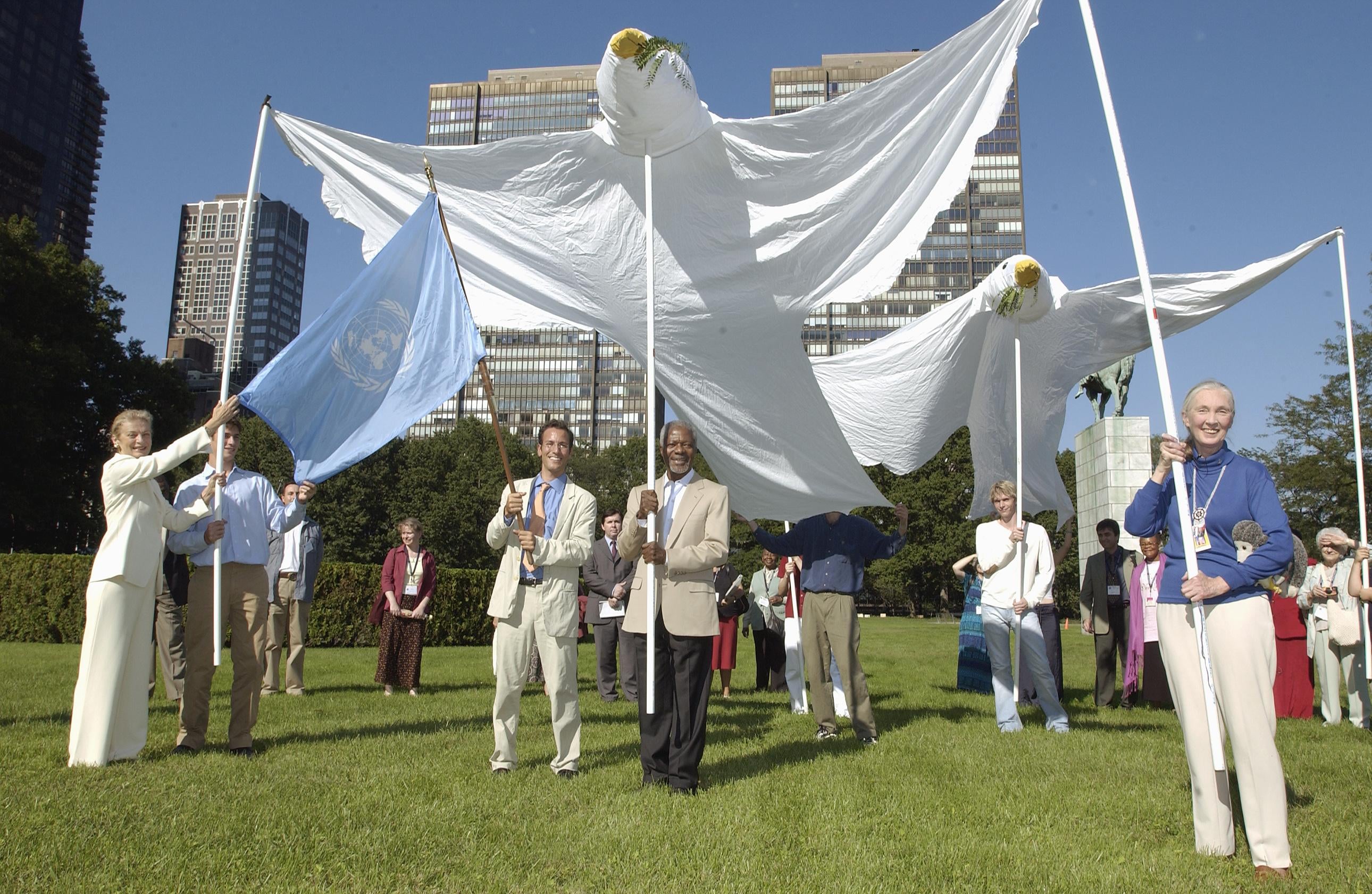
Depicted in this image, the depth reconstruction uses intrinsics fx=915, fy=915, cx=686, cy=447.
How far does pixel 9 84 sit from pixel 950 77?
391ft

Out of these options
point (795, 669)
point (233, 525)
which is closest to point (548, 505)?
point (233, 525)

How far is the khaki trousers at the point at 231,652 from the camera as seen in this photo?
607cm

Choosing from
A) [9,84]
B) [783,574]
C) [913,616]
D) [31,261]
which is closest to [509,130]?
[9,84]

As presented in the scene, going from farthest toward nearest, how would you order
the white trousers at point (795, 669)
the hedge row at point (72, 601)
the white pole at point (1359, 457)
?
the hedge row at point (72, 601) → the white trousers at point (795, 669) → the white pole at point (1359, 457)

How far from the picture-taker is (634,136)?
231 inches

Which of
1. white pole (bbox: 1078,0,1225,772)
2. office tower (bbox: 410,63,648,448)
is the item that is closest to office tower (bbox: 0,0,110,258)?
office tower (bbox: 410,63,648,448)

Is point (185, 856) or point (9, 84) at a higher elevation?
point (9, 84)

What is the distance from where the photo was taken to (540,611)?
5.76 m

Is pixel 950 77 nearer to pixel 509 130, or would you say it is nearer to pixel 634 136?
pixel 634 136

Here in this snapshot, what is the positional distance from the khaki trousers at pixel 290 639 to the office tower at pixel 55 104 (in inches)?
3742

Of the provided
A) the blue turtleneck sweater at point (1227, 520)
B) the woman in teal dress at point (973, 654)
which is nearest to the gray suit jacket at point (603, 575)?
the woman in teal dress at point (973, 654)

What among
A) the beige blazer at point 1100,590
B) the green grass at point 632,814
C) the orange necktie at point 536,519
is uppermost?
the orange necktie at point 536,519

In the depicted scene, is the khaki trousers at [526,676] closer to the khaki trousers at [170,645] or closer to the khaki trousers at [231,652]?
the khaki trousers at [231,652]

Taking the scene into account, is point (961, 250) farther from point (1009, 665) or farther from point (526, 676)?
point (526, 676)
